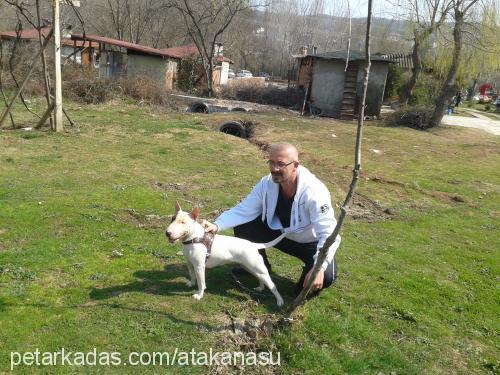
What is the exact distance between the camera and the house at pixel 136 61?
28.4 metres

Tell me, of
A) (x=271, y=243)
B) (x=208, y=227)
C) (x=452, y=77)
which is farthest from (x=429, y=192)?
(x=452, y=77)

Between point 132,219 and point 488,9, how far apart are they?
958 inches

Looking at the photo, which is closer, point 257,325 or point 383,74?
point 257,325

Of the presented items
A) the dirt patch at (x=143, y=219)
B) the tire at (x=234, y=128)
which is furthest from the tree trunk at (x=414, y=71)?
the dirt patch at (x=143, y=219)

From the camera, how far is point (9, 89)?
1958cm

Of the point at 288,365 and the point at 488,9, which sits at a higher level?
the point at 488,9

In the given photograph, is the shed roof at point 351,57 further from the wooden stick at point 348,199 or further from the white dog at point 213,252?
the wooden stick at point 348,199

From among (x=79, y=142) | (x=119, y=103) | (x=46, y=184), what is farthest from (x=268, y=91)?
(x=46, y=184)

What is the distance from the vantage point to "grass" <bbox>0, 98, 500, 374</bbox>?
12.3 ft

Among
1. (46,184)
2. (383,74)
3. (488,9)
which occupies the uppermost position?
(488,9)

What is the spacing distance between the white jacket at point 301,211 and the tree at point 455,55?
1827cm

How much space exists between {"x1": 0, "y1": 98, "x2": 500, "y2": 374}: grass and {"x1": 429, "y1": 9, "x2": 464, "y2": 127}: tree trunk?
1011cm

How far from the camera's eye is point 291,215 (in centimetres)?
441

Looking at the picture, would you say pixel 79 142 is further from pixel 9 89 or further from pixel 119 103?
pixel 9 89
